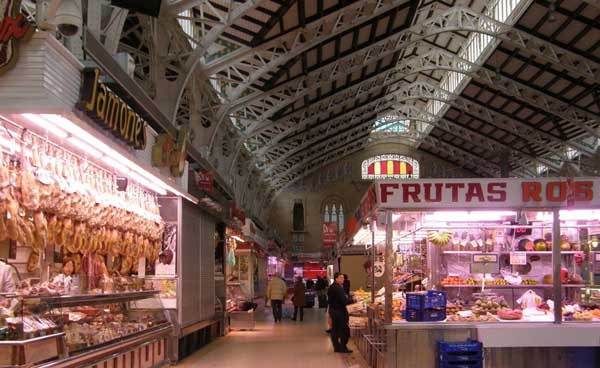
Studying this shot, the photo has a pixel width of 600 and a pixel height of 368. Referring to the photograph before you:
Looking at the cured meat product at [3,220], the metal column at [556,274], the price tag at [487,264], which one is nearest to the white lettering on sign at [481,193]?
the metal column at [556,274]

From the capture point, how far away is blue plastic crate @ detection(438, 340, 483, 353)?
757cm

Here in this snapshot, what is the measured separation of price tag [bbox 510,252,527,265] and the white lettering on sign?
4.65ft

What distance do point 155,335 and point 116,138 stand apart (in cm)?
280

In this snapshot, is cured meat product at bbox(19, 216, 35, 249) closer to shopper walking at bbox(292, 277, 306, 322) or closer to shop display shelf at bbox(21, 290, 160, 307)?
shop display shelf at bbox(21, 290, 160, 307)

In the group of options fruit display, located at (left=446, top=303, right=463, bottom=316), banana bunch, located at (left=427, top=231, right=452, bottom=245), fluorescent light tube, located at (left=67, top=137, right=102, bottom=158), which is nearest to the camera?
fluorescent light tube, located at (left=67, top=137, right=102, bottom=158)

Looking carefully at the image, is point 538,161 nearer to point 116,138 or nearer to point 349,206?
point 349,206

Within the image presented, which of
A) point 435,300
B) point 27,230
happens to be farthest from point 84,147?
point 435,300

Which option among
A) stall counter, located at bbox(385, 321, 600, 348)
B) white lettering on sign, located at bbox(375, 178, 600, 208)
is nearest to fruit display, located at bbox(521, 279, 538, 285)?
stall counter, located at bbox(385, 321, 600, 348)

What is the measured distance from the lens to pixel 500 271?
31.7ft

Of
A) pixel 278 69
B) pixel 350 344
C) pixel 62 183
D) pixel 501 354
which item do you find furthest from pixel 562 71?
pixel 62 183

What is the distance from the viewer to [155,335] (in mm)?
7902

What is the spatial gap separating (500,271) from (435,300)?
2.13m

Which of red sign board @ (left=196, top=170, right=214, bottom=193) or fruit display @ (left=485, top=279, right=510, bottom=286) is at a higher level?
red sign board @ (left=196, top=170, right=214, bottom=193)

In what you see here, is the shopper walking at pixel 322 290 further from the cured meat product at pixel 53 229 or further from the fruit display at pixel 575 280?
the cured meat product at pixel 53 229
